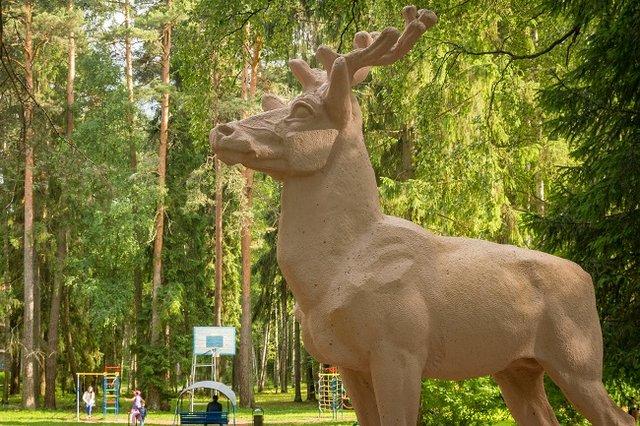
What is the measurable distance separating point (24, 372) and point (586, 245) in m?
23.1

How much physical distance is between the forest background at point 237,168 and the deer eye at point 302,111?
2.11m

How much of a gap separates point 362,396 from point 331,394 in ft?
76.5

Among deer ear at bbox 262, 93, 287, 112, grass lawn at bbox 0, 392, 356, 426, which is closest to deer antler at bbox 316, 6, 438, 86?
deer ear at bbox 262, 93, 287, 112

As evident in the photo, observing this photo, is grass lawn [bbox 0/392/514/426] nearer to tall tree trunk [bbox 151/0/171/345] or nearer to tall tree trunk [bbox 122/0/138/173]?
tall tree trunk [bbox 151/0/171/345]

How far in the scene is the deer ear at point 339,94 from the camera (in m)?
4.16

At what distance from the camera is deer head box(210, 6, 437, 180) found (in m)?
4.21

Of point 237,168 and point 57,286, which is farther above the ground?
point 237,168

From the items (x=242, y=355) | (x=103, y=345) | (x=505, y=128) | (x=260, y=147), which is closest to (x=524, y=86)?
(x=505, y=128)

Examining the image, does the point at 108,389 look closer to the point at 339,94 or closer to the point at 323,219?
the point at 323,219

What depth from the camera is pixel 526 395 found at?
482cm

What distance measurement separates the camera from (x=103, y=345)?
115ft

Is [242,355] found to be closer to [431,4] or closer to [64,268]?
[64,268]

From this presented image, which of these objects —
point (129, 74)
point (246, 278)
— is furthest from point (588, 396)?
point (129, 74)

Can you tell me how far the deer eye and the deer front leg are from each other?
1.20 m
